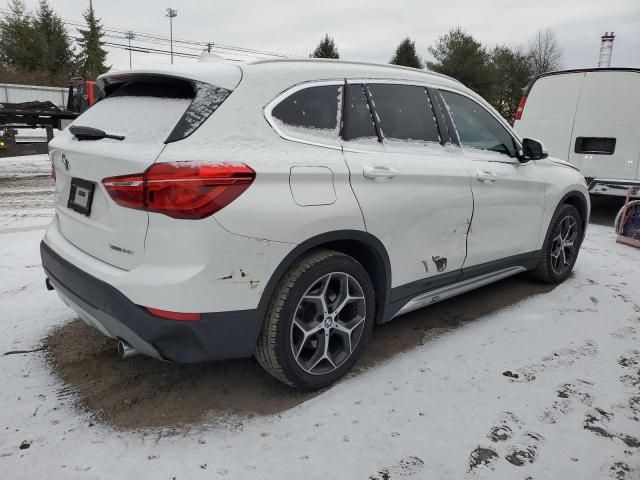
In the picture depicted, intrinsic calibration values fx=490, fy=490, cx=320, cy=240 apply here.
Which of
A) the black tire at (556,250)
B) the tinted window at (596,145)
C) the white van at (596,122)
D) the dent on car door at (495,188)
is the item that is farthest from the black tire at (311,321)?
the tinted window at (596,145)

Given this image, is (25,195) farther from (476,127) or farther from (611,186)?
(611,186)

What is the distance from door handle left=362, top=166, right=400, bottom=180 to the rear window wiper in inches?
48.4

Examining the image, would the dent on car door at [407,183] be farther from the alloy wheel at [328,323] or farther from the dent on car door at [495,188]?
the alloy wheel at [328,323]

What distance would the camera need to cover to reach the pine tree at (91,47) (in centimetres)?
5538

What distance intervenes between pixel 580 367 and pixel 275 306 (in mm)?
1950

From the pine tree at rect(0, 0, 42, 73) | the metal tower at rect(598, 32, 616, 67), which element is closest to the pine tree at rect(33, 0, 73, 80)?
the pine tree at rect(0, 0, 42, 73)

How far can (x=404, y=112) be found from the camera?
120 inches

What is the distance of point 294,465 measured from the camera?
2.10m

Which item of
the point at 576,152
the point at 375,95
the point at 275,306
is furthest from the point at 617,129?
the point at 275,306

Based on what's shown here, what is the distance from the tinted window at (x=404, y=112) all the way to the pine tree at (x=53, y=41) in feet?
189

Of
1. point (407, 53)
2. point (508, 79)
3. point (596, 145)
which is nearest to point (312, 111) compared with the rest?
point (596, 145)

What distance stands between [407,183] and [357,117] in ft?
1.55

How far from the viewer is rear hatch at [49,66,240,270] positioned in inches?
85.1

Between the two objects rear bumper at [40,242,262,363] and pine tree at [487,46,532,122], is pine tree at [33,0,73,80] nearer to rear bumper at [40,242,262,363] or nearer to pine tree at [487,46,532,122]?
pine tree at [487,46,532,122]
